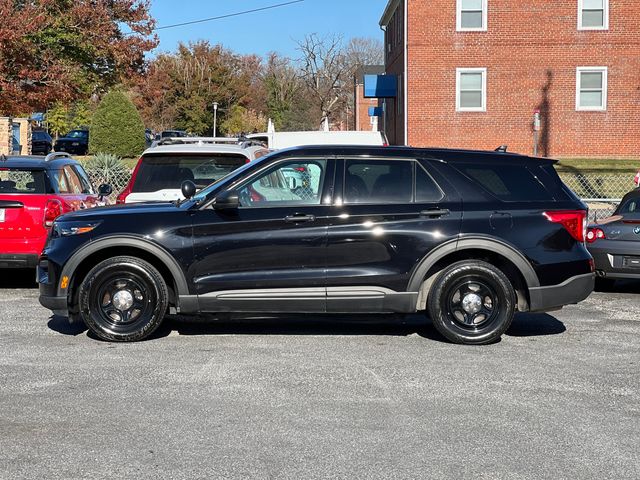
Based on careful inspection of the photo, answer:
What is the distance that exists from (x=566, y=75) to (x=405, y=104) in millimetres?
6127

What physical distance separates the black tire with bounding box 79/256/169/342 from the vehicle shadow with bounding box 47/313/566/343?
0.29m

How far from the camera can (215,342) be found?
8227 millimetres

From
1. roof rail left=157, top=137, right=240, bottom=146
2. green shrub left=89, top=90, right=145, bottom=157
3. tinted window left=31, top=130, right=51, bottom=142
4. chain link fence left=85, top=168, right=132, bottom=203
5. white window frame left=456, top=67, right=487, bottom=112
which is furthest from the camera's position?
tinted window left=31, top=130, right=51, bottom=142

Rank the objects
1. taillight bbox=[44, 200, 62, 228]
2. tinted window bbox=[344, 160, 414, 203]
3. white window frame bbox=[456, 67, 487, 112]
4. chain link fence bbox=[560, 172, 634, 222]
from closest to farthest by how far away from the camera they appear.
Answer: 1. tinted window bbox=[344, 160, 414, 203]
2. taillight bbox=[44, 200, 62, 228]
3. chain link fence bbox=[560, 172, 634, 222]
4. white window frame bbox=[456, 67, 487, 112]

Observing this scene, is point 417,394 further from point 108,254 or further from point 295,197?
point 108,254

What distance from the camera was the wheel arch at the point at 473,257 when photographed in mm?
8039

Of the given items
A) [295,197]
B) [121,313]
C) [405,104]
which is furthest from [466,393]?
[405,104]

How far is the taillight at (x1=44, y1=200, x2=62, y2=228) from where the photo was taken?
34.9 feet

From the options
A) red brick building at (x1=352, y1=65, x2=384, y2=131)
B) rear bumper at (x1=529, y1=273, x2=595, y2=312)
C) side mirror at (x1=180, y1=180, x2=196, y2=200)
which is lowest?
rear bumper at (x1=529, y1=273, x2=595, y2=312)

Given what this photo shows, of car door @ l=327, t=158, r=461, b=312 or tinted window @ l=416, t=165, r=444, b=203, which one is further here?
tinted window @ l=416, t=165, r=444, b=203

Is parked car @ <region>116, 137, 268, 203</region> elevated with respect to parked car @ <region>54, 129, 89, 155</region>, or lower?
lower

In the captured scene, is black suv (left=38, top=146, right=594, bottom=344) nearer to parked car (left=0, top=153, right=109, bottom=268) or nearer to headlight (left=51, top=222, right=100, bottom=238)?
headlight (left=51, top=222, right=100, bottom=238)

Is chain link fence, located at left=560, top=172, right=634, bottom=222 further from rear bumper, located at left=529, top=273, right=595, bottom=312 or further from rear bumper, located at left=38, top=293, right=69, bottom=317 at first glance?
rear bumper, located at left=38, top=293, right=69, bottom=317

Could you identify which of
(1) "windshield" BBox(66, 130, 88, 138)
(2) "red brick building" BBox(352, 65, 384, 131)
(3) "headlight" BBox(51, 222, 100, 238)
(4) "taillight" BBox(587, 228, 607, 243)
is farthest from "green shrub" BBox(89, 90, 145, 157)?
(3) "headlight" BBox(51, 222, 100, 238)
